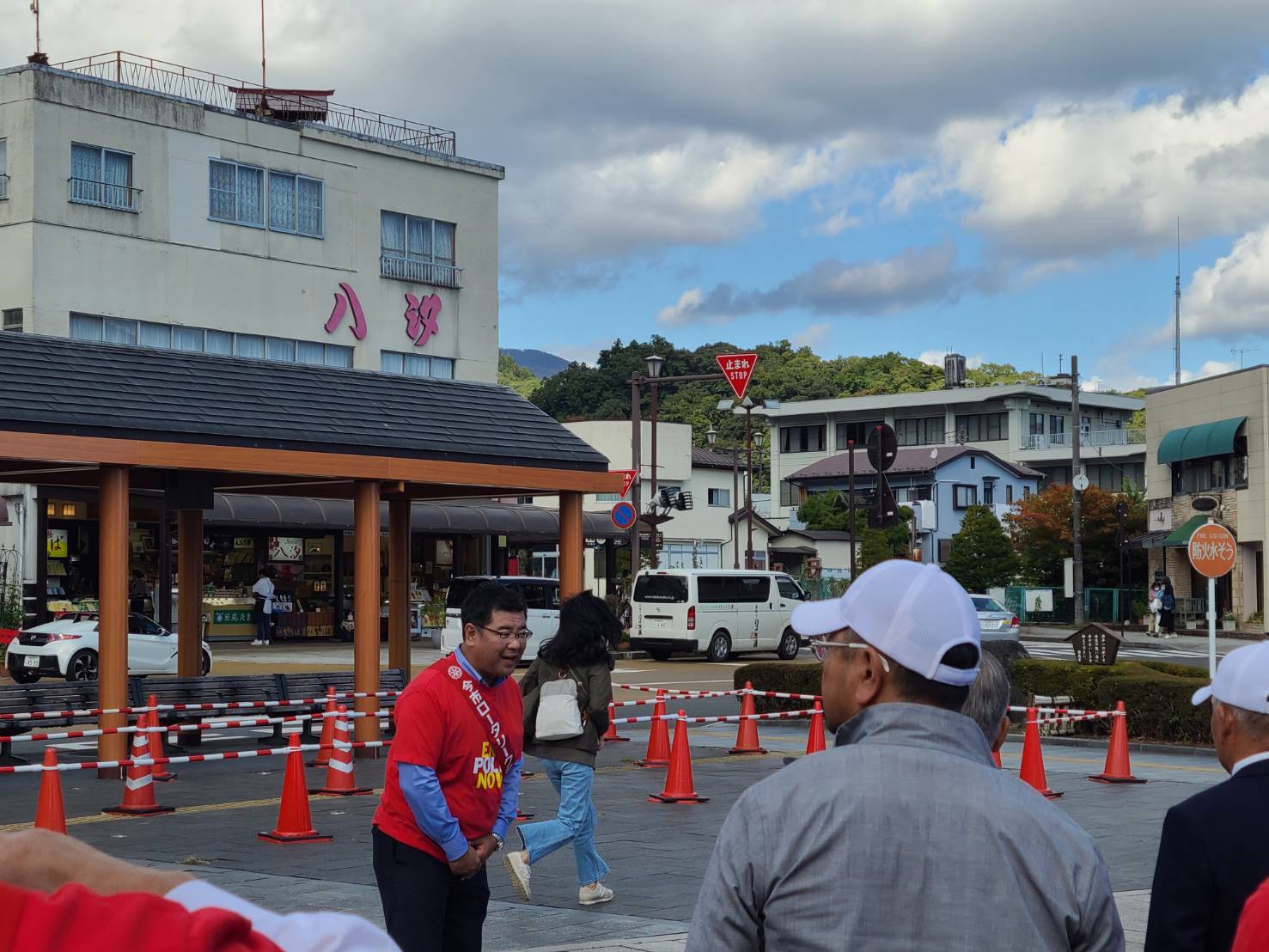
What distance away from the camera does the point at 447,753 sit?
19.0ft

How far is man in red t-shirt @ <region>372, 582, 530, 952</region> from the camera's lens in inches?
221

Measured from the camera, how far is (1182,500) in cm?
5659

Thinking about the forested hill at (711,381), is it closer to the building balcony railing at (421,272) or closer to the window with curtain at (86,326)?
the building balcony railing at (421,272)

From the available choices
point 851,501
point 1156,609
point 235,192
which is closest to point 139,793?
point 851,501

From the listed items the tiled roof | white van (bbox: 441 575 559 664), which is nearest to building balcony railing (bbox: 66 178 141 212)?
white van (bbox: 441 575 559 664)

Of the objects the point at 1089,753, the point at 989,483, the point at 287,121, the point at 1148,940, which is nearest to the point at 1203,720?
the point at 1089,753

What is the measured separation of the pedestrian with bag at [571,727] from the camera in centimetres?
920

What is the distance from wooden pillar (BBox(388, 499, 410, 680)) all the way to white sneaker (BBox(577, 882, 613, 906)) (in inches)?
445

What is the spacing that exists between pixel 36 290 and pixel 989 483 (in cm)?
5426

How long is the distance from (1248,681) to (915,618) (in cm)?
135

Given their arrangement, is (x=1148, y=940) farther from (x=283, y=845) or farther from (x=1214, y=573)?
(x=1214, y=573)

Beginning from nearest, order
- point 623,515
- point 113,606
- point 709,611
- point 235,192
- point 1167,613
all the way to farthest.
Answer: point 113,606
point 623,515
point 709,611
point 235,192
point 1167,613

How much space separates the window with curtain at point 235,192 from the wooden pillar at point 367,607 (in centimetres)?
2344

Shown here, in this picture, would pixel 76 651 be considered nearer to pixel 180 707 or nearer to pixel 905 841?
pixel 180 707
